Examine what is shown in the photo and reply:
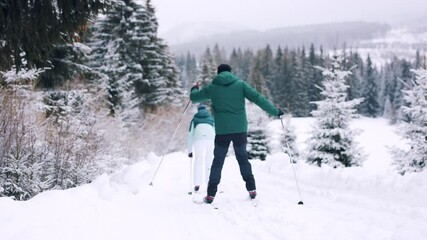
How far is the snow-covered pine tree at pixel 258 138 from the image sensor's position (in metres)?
27.8

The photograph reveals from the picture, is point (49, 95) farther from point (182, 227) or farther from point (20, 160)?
point (182, 227)

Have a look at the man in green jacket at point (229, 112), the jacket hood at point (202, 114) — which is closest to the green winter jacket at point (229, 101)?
the man in green jacket at point (229, 112)

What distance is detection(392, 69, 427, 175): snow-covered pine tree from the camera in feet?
50.1

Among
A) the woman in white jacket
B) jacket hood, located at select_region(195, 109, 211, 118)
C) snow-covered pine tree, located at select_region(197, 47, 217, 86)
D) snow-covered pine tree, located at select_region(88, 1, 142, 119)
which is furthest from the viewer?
snow-covered pine tree, located at select_region(197, 47, 217, 86)

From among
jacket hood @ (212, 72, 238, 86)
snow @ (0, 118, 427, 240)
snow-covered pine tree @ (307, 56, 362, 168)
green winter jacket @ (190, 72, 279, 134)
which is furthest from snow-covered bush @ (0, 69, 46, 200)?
snow-covered pine tree @ (307, 56, 362, 168)

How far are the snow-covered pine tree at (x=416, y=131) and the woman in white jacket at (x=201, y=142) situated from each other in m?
10.2

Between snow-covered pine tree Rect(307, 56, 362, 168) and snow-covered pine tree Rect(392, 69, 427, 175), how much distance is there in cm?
267

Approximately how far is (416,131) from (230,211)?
12.2m

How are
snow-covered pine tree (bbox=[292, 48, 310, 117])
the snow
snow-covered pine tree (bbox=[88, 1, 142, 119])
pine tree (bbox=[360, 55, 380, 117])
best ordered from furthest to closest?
pine tree (bbox=[360, 55, 380, 117])
snow-covered pine tree (bbox=[292, 48, 310, 117])
snow-covered pine tree (bbox=[88, 1, 142, 119])
the snow

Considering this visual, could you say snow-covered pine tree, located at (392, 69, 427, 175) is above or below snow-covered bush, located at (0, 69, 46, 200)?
below

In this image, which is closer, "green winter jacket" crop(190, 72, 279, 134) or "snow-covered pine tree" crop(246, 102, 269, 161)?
"green winter jacket" crop(190, 72, 279, 134)

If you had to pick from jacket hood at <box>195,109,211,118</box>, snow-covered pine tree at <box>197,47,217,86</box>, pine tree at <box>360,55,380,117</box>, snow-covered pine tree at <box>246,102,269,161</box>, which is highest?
jacket hood at <box>195,109,211,118</box>

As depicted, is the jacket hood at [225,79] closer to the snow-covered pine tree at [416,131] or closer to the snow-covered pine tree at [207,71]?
the snow-covered pine tree at [416,131]

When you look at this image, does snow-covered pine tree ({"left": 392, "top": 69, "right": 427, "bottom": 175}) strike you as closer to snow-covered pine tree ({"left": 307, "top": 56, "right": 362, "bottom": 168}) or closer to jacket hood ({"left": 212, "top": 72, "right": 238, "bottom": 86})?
snow-covered pine tree ({"left": 307, "top": 56, "right": 362, "bottom": 168})
